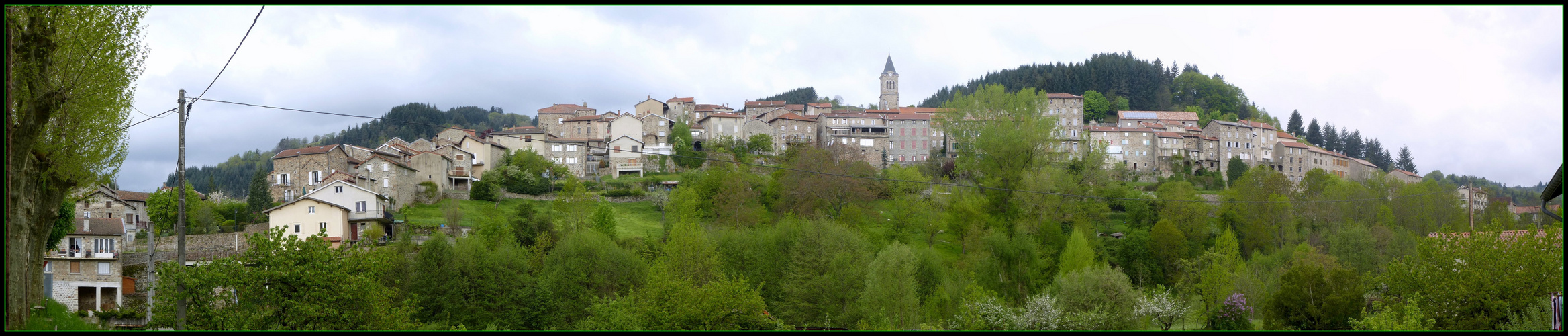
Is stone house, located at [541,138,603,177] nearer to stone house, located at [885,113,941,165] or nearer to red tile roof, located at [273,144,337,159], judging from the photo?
red tile roof, located at [273,144,337,159]

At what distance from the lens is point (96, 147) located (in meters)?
17.1

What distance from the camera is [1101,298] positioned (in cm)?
3397

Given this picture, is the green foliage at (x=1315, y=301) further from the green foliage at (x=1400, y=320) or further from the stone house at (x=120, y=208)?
the stone house at (x=120, y=208)

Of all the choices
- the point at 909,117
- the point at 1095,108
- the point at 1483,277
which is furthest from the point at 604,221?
the point at 1095,108

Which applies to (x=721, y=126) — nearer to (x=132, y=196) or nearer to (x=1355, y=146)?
(x=132, y=196)

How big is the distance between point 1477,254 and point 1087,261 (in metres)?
16.3

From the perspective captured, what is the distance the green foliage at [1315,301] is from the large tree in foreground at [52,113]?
114 feet

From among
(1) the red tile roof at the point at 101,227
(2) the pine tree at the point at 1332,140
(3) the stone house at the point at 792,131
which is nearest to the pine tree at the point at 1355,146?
(2) the pine tree at the point at 1332,140

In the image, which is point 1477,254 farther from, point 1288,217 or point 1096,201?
point 1288,217

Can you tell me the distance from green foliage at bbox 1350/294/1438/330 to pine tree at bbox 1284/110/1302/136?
98.2 metres

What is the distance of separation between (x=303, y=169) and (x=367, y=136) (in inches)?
2908

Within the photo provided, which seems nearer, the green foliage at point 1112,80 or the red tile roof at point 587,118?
the red tile roof at point 587,118

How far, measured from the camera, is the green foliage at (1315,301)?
33.5 metres

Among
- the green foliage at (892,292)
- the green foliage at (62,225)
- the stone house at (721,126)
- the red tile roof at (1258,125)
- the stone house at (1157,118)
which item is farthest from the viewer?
the stone house at (1157,118)
